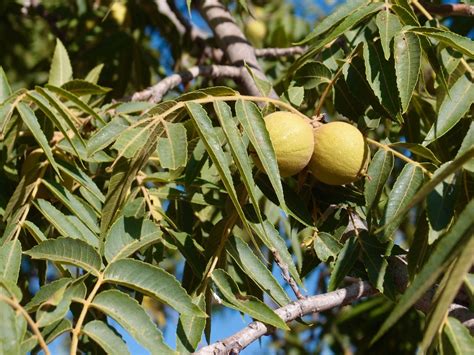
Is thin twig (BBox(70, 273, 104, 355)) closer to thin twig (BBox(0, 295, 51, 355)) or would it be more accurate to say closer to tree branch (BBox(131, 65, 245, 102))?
thin twig (BBox(0, 295, 51, 355))

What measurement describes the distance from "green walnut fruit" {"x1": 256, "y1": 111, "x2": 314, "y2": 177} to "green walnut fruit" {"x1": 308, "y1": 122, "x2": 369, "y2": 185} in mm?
30

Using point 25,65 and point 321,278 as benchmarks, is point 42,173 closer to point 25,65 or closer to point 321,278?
point 321,278

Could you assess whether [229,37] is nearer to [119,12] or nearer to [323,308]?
[119,12]

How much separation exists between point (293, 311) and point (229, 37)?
1.55m

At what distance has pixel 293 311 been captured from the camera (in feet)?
4.84

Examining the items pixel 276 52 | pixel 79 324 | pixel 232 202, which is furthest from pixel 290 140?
pixel 276 52

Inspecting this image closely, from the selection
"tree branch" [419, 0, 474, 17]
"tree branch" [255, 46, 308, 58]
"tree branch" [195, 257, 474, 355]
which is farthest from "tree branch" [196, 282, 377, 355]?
"tree branch" [255, 46, 308, 58]

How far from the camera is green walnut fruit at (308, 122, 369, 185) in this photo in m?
1.60

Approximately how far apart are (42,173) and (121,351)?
683 millimetres

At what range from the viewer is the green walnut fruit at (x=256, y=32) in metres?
4.08

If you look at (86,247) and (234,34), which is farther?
(234,34)

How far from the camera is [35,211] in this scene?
6.03 ft

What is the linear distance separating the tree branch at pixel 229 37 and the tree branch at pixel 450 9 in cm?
63

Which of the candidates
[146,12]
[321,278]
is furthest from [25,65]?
[321,278]
